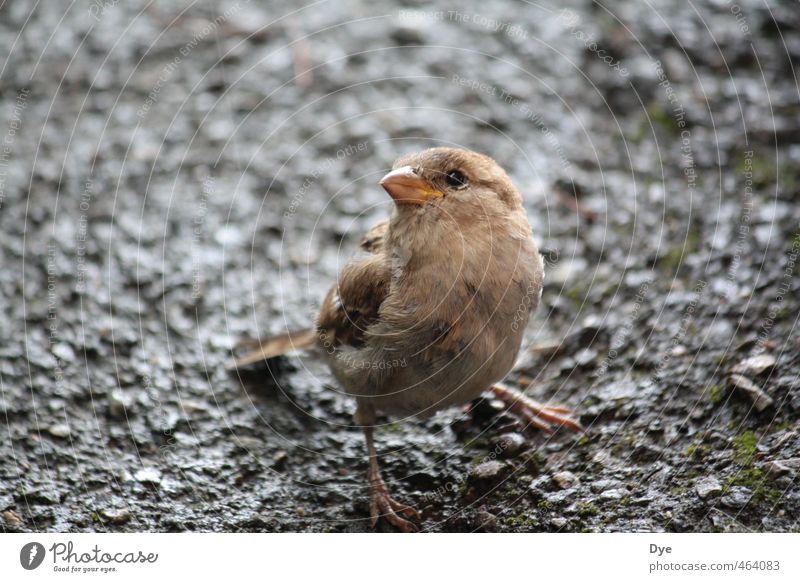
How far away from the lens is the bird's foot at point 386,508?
3.81 meters

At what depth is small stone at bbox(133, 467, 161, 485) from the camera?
13.1 ft

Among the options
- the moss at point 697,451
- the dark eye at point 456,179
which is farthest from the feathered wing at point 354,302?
the moss at point 697,451

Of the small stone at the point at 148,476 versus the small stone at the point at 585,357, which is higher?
the small stone at the point at 585,357

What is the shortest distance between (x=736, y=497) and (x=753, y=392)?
2.06 ft

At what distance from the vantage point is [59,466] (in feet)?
13.2

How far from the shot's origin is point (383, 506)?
3869 millimetres

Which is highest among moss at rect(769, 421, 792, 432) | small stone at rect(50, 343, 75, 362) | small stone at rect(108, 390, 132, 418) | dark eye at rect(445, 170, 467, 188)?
dark eye at rect(445, 170, 467, 188)

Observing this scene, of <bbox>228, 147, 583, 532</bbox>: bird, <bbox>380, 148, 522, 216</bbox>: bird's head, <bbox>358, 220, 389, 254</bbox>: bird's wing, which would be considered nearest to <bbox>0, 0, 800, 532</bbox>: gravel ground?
<bbox>228, 147, 583, 532</bbox>: bird

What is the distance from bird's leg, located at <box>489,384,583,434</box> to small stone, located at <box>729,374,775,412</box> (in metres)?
0.76

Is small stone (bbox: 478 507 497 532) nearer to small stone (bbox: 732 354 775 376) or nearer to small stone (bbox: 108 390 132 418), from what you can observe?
small stone (bbox: 732 354 775 376)

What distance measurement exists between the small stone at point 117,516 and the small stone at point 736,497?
2576mm

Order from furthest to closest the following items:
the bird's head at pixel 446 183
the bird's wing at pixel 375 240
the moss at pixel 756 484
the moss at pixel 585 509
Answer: the bird's wing at pixel 375 240, the bird's head at pixel 446 183, the moss at pixel 585 509, the moss at pixel 756 484

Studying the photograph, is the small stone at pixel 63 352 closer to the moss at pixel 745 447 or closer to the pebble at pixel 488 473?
the pebble at pixel 488 473

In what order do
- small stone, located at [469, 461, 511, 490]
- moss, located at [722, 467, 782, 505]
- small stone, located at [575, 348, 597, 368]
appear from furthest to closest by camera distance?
small stone, located at [575, 348, 597, 368] → small stone, located at [469, 461, 511, 490] → moss, located at [722, 467, 782, 505]
